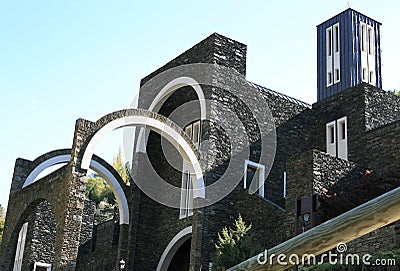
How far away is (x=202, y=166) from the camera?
588 inches

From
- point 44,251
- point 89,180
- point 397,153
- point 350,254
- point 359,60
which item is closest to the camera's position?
point 350,254

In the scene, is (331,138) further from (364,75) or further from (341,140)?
(364,75)

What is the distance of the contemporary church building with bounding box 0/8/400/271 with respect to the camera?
44.0 feet

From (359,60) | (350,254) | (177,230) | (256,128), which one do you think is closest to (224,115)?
(256,128)

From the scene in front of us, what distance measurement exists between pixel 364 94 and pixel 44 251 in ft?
37.3

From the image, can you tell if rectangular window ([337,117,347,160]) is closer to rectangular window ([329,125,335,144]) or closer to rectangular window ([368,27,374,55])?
rectangular window ([329,125,335,144])

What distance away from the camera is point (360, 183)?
1326 centimetres

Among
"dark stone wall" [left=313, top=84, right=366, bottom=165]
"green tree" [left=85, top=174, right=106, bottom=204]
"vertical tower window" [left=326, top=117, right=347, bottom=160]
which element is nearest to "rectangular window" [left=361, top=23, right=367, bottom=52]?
"dark stone wall" [left=313, top=84, right=366, bottom=165]

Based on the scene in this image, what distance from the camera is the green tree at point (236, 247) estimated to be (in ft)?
41.4

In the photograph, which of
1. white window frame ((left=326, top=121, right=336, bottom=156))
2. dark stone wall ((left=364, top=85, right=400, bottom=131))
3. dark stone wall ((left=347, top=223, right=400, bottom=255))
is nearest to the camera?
dark stone wall ((left=347, top=223, right=400, bottom=255))

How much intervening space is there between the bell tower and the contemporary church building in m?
8.06

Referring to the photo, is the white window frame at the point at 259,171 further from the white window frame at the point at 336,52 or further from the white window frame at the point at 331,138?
the white window frame at the point at 336,52

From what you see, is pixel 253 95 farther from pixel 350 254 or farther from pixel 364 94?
pixel 350 254

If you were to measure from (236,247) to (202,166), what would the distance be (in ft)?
9.12
